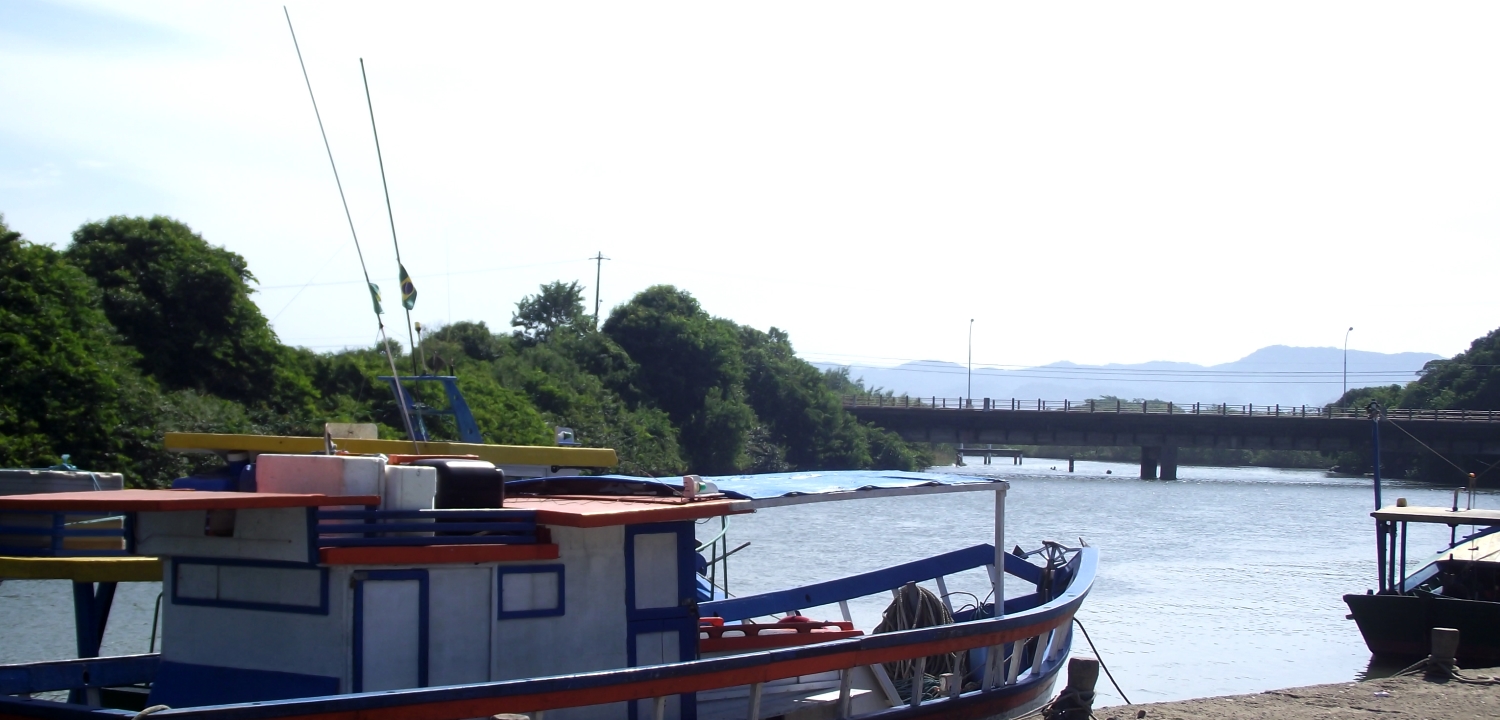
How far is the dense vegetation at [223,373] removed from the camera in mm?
29375

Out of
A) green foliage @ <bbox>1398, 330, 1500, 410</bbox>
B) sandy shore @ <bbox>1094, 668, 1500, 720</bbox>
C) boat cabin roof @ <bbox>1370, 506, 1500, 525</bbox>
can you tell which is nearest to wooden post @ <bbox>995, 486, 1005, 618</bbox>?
sandy shore @ <bbox>1094, 668, 1500, 720</bbox>

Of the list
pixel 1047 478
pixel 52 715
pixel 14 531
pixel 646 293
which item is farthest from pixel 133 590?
pixel 1047 478

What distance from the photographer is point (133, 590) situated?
79.8ft

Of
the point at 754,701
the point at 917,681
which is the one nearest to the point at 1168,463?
the point at 917,681

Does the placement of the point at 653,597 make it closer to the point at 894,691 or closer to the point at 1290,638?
the point at 894,691

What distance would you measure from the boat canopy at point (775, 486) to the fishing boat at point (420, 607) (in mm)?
66

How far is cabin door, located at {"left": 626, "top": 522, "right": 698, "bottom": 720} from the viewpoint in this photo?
29.4ft

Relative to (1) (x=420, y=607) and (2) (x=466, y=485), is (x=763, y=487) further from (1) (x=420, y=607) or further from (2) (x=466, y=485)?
(1) (x=420, y=607)

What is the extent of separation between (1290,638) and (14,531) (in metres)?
20.4

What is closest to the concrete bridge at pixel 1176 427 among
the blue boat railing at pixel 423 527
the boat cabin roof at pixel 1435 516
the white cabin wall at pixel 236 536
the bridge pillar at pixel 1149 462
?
the bridge pillar at pixel 1149 462

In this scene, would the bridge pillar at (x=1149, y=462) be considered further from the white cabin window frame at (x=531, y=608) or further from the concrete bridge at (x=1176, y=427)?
the white cabin window frame at (x=531, y=608)

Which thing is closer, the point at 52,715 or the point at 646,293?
the point at 52,715

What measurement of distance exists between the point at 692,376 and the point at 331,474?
2313 inches

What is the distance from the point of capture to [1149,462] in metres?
82.4
